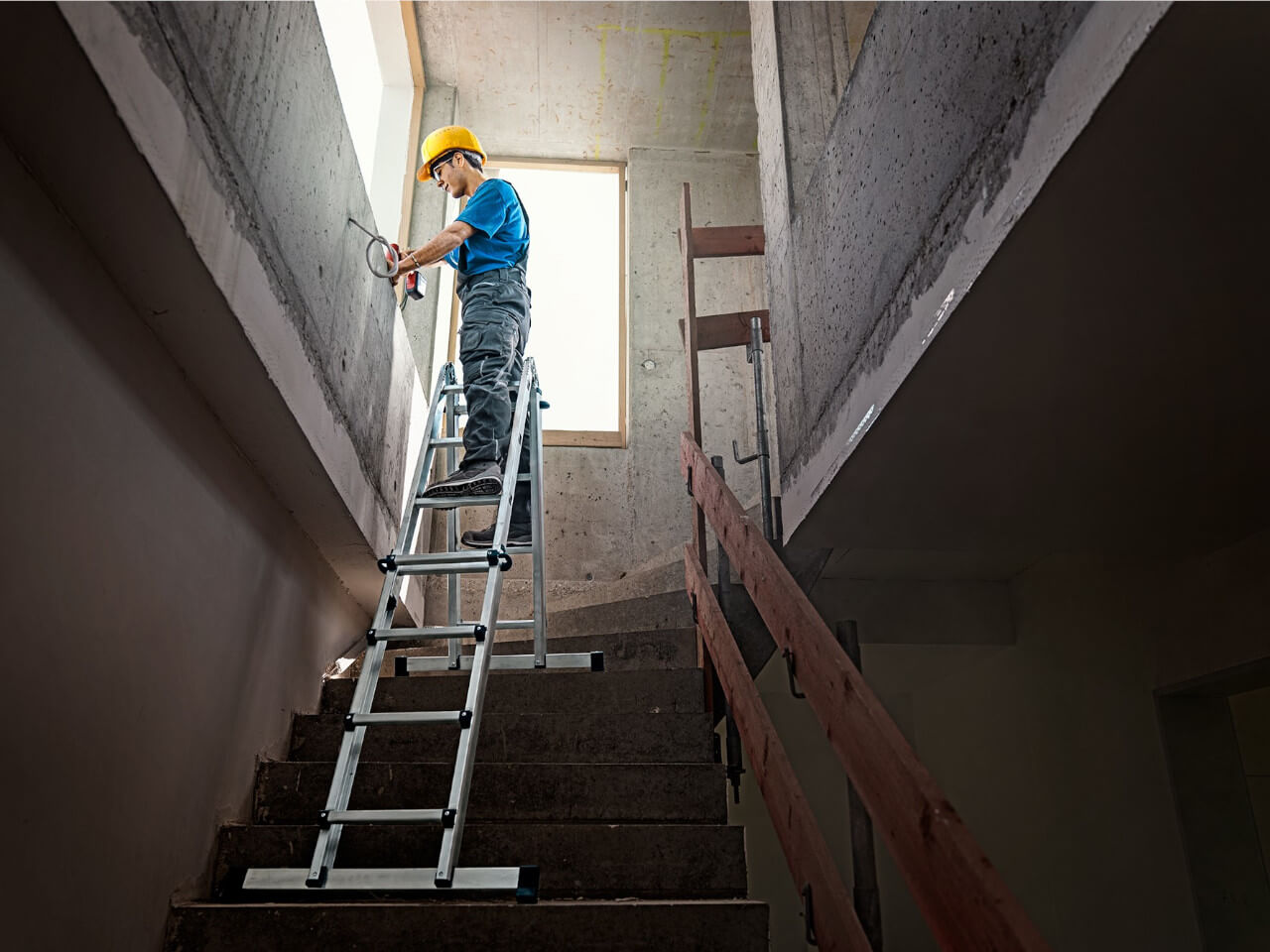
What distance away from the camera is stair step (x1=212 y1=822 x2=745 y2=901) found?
2.40 metres

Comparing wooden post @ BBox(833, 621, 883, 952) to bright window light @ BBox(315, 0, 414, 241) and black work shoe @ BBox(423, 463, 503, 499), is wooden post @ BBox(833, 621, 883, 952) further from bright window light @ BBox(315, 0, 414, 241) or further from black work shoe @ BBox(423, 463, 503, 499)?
bright window light @ BBox(315, 0, 414, 241)

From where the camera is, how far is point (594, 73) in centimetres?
589

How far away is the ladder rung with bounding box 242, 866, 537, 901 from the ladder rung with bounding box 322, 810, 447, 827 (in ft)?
0.24

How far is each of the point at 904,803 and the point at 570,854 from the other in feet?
3.97

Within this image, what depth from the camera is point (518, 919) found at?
2.12 m

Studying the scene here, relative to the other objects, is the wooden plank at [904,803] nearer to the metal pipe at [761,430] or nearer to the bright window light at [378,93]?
the metal pipe at [761,430]

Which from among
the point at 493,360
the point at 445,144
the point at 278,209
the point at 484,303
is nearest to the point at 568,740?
the point at 493,360

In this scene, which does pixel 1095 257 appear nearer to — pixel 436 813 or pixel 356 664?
pixel 436 813

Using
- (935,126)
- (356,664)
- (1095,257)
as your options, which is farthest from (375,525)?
(1095,257)

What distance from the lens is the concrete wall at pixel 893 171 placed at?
1.55m

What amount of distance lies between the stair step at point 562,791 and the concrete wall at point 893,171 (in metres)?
0.86

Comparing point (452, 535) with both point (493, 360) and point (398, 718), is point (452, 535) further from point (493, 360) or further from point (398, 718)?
point (398, 718)

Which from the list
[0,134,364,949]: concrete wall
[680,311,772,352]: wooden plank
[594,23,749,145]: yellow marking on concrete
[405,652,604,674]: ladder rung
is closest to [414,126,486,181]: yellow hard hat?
[680,311,772,352]: wooden plank

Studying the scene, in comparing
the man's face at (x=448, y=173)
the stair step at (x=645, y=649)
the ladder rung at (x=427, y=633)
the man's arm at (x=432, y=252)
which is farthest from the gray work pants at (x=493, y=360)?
the ladder rung at (x=427, y=633)
